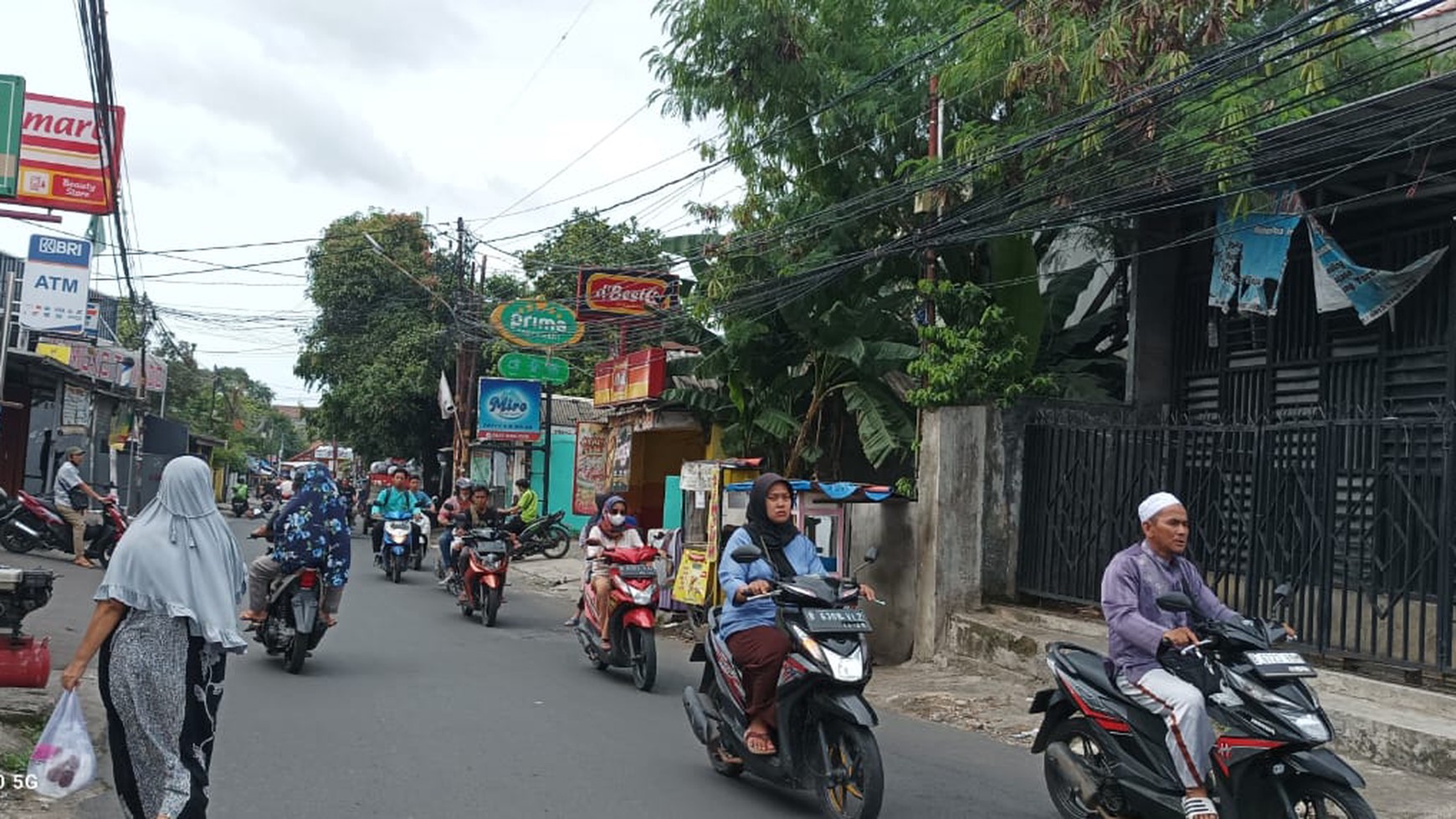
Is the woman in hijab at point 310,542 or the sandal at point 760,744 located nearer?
the sandal at point 760,744

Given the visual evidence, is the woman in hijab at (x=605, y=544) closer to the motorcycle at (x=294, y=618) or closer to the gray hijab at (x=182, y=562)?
the motorcycle at (x=294, y=618)

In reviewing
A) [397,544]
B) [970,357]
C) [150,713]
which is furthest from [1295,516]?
[397,544]

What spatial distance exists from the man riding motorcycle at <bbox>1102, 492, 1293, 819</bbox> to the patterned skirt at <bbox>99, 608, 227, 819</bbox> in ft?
12.3

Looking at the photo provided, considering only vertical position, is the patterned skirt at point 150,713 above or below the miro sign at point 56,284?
below

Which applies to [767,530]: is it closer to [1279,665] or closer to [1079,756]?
[1079,756]

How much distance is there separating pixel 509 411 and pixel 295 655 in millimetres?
17242

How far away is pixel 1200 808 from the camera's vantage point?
466 centimetres

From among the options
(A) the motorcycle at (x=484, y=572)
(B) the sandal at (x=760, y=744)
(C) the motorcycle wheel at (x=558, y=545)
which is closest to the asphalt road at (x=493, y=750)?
(B) the sandal at (x=760, y=744)

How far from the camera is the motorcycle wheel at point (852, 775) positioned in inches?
201

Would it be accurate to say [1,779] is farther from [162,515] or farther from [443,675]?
[443,675]

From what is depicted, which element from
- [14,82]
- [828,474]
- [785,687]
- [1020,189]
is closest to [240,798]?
[785,687]

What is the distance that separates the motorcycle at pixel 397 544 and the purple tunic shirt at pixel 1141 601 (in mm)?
14628

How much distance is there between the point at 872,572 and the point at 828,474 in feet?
20.0

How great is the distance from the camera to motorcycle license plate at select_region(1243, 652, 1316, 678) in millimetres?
4523
